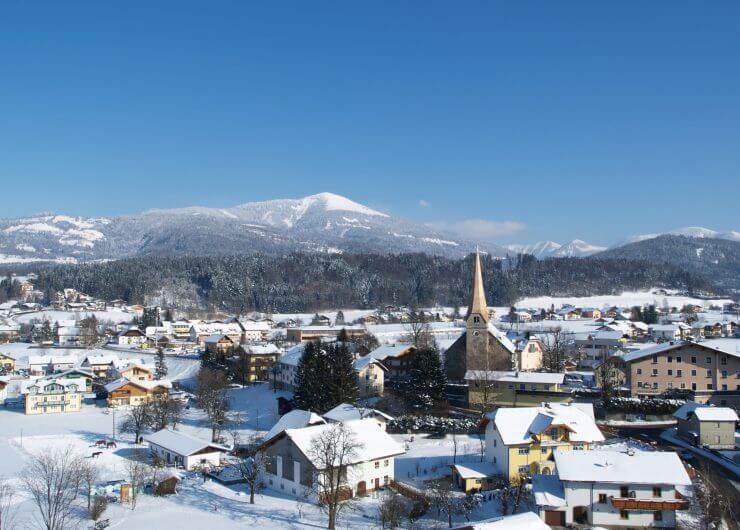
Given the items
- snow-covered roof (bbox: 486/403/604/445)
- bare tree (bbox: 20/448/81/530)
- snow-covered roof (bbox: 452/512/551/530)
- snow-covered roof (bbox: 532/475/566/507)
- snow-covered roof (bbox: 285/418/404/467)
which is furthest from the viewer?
snow-covered roof (bbox: 486/403/604/445)

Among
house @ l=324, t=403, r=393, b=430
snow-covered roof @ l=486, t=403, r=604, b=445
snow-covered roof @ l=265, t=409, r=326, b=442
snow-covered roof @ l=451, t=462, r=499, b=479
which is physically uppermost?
snow-covered roof @ l=486, t=403, r=604, b=445

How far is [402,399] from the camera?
148 feet

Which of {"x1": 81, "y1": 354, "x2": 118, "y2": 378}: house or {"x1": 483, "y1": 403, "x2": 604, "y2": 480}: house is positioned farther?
{"x1": 81, "y1": 354, "x2": 118, "y2": 378}: house

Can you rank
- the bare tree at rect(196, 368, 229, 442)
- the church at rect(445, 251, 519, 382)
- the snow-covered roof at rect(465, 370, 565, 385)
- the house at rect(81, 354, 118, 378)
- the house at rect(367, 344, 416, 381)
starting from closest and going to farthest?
the bare tree at rect(196, 368, 229, 442) → the snow-covered roof at rect(465, 370, 565, 385) → the church at rect(445, 251, 519, 382) → the house at rect(367, 344, 416, 381) → the house at rect(81, 354, 118, 378)

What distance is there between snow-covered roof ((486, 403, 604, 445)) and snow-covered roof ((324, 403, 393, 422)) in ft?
26.7

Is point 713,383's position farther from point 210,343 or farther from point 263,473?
point 210,343

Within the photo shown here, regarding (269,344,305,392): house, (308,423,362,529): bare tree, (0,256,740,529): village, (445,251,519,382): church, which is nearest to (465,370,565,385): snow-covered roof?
(0,256,740,529): village

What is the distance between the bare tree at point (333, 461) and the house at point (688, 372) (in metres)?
25.5

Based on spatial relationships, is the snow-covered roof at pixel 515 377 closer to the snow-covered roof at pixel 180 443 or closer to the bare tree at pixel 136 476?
the snow-covered roof at pixel 180 443

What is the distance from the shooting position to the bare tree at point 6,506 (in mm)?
24266

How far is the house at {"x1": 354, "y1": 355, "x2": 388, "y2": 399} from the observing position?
5022 centimetres

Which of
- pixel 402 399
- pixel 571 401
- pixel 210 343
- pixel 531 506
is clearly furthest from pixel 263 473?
pixel 210 343

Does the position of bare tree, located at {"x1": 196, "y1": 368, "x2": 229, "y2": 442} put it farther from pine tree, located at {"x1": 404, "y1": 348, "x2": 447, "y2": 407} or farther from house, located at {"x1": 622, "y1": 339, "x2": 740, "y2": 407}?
house, located at {"x1": 622, "y1": 339, "x2": 740, "y2": 407}

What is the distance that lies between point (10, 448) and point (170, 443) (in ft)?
32.0
